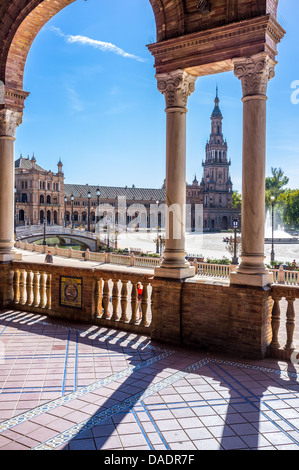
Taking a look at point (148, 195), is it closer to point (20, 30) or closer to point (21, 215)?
point (21, 215)

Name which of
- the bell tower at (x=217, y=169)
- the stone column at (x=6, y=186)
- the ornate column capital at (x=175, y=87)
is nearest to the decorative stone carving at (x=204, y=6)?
the ornate column capital at (x=175, y=87)

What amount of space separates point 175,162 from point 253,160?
4.52 ft

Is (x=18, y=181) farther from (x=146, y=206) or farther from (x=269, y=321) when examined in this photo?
(x=269, y=321)

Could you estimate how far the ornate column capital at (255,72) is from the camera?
232 inches

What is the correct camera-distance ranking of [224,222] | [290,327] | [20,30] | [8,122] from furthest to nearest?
[224,222], [8,122], [20,30], [290,327]

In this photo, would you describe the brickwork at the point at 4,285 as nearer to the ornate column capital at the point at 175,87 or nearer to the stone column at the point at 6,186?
the stone column at the point at 6,186

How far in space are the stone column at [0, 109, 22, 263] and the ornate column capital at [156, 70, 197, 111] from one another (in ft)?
13.6

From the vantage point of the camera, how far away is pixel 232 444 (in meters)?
3.44

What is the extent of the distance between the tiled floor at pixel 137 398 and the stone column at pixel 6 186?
315 centimetres

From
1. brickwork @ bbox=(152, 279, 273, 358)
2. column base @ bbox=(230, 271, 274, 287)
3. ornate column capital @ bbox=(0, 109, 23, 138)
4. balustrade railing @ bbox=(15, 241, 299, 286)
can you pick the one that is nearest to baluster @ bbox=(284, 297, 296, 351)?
brickwork @ bbox=(152, 279, 273, 358)

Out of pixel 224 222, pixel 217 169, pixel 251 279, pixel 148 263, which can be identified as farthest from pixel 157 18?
pixel 217 169

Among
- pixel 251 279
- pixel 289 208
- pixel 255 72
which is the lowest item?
pixel 251 279

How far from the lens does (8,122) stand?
30.6 ft

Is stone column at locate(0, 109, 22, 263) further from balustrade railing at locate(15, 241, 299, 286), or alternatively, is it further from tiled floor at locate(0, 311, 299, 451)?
balustrade railing at locate(15, 241, 299, 286)
